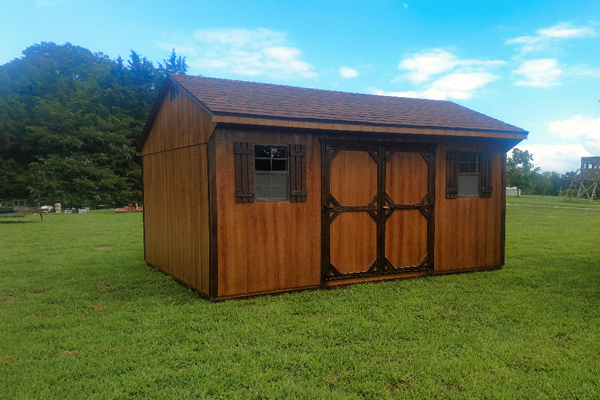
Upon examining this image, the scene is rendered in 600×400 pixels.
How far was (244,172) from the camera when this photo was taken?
6.48 meters

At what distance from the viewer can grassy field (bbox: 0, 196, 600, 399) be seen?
3.69 m

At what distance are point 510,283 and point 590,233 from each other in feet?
30.9

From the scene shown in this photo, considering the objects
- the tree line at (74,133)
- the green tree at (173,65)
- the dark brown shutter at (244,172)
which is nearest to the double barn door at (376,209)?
the dark brown shutter at (244,172)

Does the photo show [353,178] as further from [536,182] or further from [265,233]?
[536,182]

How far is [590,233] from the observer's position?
568 inches

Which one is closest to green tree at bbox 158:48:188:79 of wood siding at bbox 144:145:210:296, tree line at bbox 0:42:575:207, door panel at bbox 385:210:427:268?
tree line at bbox 0:42:575:207

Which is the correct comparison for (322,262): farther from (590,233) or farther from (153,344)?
(590,233)

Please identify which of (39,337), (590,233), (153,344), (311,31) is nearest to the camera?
(153,344)

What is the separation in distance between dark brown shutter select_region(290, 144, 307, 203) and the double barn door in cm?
41

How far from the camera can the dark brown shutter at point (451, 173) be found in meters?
8.23

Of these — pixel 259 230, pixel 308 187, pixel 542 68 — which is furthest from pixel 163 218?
pixel 542 68

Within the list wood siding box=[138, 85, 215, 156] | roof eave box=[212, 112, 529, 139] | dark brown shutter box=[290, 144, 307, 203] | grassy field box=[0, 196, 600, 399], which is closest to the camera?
grassy field box=[0, 196, 600, 399]

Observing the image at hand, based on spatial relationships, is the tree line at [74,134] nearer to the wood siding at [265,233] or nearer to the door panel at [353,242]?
the wood siding at [265,233]

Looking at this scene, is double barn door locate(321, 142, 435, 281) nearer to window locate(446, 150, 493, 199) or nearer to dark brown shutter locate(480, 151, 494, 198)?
window locate(446, 150, 493, 199)
